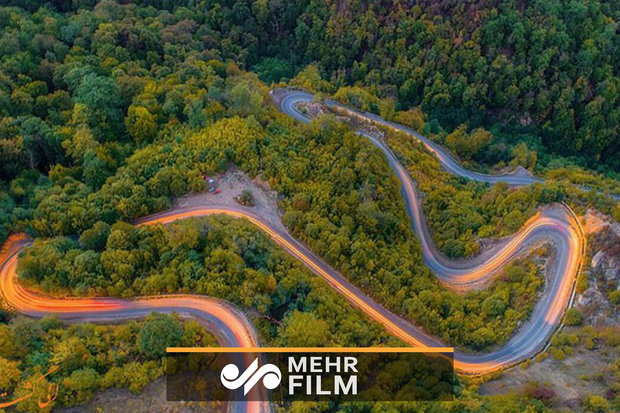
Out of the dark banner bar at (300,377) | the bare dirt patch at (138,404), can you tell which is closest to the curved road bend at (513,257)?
the dark banner bar at (300,377)

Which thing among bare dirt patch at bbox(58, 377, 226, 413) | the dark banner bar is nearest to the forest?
bare dirt patch at bbox(58, 377, 226, 413)

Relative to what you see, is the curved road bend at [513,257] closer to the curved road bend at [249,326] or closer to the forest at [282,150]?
the curved road bend at [249,326]

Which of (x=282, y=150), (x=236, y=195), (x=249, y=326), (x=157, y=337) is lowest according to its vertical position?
(x=249, y=326)

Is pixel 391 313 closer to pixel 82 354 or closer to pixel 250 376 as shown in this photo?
pixel 250 376

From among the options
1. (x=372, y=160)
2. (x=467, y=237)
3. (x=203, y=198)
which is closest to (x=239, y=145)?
(x=203, y=198)

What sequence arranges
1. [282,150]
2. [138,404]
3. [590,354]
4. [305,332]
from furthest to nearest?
[282,150]
[590,354]
[305,332]
[138,404]

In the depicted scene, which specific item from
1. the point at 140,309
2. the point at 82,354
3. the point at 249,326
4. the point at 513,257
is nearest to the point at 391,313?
the point at 249,326
